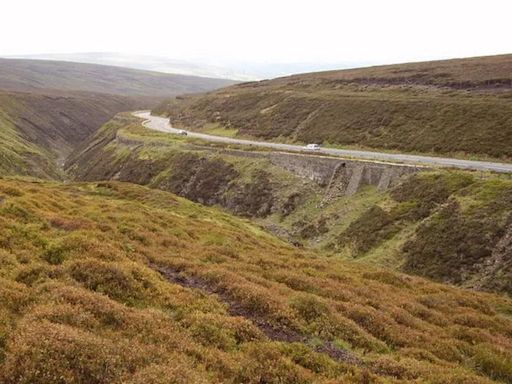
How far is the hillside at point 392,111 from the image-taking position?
73500 mm

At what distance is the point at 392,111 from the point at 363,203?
40.0 meters

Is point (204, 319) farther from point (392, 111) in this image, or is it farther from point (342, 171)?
point (392, 111)

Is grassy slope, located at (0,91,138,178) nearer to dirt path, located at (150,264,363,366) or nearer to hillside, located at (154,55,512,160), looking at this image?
hillside, located at (154,55,512,160)

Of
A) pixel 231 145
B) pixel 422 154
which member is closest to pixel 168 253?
pixel 422 154

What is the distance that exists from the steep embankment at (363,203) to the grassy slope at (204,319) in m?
13.5

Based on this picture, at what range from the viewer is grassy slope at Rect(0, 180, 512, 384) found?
11.0m

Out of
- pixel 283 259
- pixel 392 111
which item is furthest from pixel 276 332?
pixel 392 111

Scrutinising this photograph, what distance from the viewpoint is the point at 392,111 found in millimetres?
89875

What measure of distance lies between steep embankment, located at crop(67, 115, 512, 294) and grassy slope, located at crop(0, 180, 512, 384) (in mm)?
13531

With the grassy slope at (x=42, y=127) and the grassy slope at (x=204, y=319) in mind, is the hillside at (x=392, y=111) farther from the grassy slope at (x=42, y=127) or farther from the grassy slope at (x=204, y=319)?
the grassy slope at (x=204, y=319)

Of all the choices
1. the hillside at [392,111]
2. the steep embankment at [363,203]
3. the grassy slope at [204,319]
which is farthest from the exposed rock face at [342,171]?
the grassy slope at [204,319]

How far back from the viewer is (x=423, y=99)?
92750 mm

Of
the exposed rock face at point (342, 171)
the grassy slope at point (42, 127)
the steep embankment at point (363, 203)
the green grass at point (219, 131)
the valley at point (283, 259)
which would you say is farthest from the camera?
the green grass at point (219, 131)

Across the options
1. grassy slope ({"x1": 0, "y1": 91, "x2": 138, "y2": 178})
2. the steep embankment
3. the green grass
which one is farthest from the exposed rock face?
grassy slope ({"x1": 0, "y1": 91, "x2": 138, "y2": 178})
